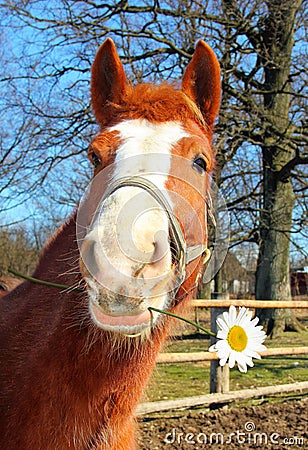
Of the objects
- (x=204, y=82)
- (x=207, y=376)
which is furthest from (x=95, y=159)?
(x=207, y=376)

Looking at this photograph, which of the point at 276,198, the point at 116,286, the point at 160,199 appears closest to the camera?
the point at 116,286

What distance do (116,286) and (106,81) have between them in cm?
141

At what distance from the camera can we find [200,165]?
6.88 ft

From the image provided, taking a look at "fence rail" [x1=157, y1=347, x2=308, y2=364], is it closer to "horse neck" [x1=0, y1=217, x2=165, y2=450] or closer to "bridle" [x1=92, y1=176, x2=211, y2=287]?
"horse neck" [x1=0, y1=217, x2=165, y2=450]

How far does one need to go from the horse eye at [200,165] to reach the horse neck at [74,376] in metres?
0.71

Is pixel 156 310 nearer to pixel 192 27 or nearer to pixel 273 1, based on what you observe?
pixel 192 27

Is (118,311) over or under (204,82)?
under

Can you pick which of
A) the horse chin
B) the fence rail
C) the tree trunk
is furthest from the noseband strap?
the tree trunk

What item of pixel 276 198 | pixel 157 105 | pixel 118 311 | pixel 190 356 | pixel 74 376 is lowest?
pixel 190 356

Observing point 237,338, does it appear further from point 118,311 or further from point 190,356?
point 190,356

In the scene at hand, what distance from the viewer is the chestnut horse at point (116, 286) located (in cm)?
147

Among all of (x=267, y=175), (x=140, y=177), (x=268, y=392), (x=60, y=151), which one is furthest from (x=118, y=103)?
(x=267, y=175)

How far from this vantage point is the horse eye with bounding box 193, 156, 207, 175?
6.71 ft

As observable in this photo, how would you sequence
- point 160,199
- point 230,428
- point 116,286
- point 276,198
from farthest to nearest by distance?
point 276,198, point 230,428, point 160,199, point 116,286
